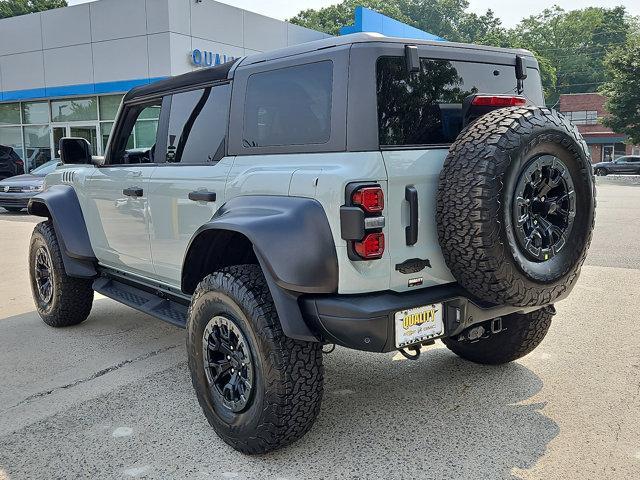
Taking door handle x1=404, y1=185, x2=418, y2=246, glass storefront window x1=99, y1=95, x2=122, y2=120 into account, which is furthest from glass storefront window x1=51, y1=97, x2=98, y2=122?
door handle x1=404, y1=185, x2=418, y2=246

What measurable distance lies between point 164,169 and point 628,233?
906 centimetres

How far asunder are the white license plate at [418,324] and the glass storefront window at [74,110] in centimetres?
1947

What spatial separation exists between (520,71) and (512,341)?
5.53ft

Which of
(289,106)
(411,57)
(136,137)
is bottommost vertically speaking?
(136,137)

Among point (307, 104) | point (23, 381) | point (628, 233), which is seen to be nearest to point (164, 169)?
point (307, 104)

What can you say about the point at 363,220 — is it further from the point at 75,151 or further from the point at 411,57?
the point at 75,151

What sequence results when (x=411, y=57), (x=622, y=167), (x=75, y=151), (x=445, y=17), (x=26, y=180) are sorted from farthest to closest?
(x=445, y=17) → (x=622, y=167) → (x=26, y=180) → (x=75, y=151) → (x=411, y=57)

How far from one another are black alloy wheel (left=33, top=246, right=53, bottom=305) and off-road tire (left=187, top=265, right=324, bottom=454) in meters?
2.72

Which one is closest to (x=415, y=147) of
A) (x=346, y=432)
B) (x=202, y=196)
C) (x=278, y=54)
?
(x=278, y=54)

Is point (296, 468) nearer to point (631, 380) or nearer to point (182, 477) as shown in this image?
point (182, 477)

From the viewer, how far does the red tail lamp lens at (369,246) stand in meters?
2.66

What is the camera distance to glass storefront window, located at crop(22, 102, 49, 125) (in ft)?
70.2

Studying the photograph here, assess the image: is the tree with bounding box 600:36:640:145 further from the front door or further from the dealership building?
the front door

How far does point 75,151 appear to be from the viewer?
485cm
